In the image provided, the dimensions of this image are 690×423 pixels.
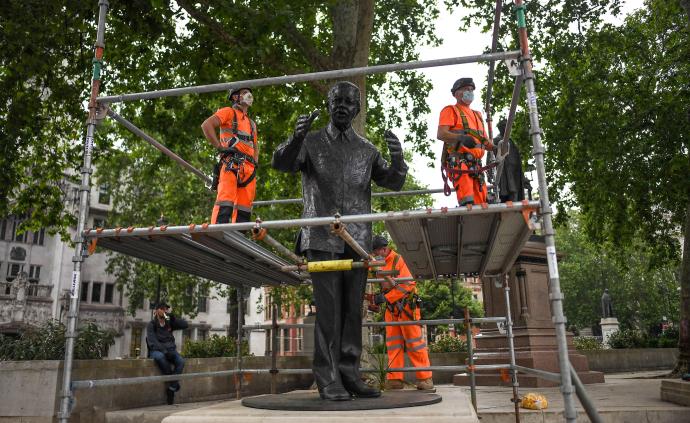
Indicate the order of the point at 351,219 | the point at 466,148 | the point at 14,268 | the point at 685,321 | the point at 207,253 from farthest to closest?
1. the point at 14,268
2. the point at 685,321
3. the point at 466,148
4. the point at 207,253
5. the point at 351,219

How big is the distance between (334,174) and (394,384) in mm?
5045

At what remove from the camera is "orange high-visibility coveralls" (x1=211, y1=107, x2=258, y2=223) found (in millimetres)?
6168

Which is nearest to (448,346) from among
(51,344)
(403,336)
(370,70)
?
(403,336)

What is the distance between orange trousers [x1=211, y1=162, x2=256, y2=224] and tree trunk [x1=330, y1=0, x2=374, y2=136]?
4.90m

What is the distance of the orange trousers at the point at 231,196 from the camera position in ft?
20.0

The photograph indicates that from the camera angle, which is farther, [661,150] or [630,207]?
[630,207]

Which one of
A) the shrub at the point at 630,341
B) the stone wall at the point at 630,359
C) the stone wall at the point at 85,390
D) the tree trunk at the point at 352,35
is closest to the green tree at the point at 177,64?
the tree trunk at the point at 352,35

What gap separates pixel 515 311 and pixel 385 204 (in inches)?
204

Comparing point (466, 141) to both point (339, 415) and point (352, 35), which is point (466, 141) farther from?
point (352, 35)

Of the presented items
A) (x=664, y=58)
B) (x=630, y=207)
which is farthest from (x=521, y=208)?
(x=630, y=207)

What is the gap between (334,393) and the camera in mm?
3980

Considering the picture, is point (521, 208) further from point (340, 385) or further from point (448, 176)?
point (448, 176)

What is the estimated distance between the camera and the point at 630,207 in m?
18.2

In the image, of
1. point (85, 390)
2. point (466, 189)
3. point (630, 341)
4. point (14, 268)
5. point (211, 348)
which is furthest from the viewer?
point (14, 268)
